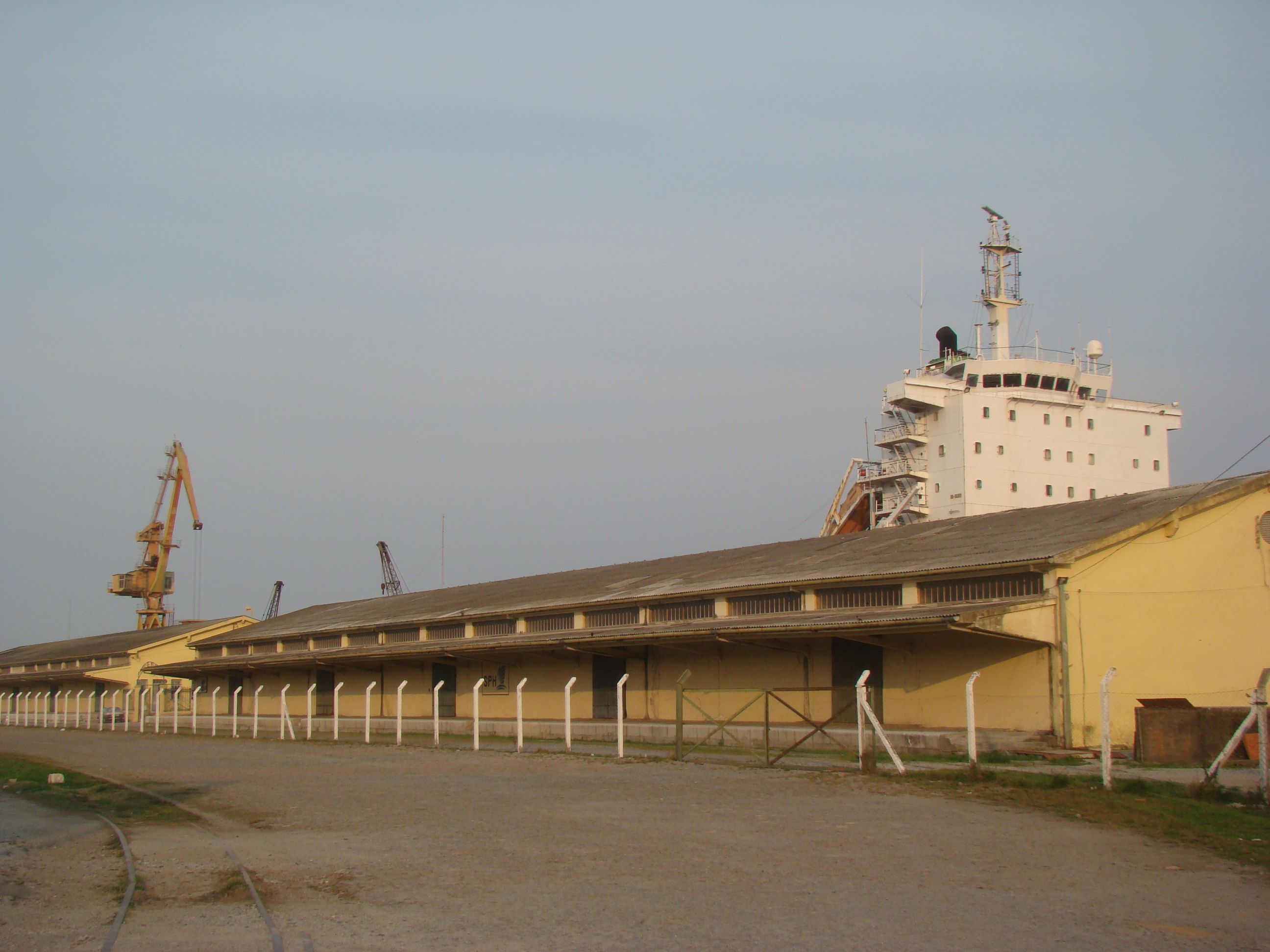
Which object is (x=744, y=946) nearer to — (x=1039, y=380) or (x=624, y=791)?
(x=624, y=791)

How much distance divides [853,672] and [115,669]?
4978cm

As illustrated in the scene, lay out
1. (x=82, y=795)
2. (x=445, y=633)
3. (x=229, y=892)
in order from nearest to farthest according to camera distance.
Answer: (x=229, y=892) < (x=82, y=795) < (x=445, y=633)

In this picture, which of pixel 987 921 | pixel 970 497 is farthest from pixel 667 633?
pixel 970 497

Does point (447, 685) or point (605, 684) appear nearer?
point (605, 684)

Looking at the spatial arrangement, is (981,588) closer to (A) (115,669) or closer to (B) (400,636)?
(B) (400,636)

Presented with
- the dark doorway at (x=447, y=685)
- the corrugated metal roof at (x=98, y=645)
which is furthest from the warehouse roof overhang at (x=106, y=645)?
the dark doorway at (x=447, y=685)

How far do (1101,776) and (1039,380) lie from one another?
4061 centimetres

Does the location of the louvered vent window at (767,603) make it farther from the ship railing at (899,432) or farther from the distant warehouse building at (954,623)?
the ship railing at (899,432)

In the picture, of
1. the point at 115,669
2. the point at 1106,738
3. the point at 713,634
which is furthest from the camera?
the point at 115,669

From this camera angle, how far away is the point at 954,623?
18.7 m

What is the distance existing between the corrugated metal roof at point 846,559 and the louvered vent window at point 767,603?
298 millimetres

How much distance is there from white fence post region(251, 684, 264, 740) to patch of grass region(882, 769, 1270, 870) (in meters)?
23.7

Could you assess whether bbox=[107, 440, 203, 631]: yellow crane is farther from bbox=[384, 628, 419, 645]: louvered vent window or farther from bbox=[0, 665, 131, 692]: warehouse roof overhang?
bbox=[384, 628, 419, 645]: louvered vent window

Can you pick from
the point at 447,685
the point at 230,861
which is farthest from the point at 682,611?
the point at 230,861
